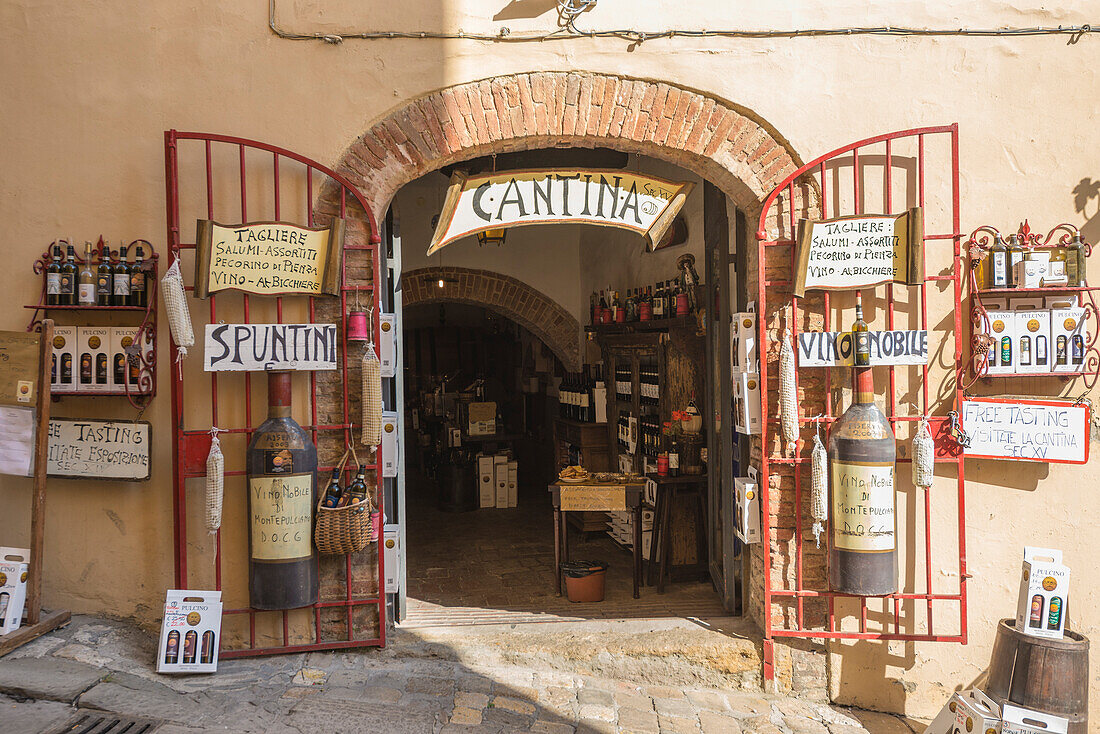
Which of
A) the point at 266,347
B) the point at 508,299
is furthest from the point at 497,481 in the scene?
the point at 266,347

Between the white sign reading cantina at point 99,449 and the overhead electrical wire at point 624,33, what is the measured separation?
2053 mm

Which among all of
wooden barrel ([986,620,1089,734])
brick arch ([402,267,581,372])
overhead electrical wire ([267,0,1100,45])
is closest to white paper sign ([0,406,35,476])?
overhead electrical wire ([267,0,1100,45])

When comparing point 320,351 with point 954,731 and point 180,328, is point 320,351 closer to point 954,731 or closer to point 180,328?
point 180,328

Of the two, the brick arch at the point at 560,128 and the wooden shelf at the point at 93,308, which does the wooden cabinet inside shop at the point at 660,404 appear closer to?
the brick arch at the point at 560,128

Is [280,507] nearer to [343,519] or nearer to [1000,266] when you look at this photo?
[343,519]

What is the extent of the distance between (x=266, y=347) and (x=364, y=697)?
1.66m

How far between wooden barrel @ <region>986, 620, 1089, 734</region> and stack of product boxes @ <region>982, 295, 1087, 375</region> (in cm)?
128

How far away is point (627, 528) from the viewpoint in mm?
6297

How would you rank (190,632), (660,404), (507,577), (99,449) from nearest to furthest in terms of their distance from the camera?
(190,632) < (99,449) < (507,577) < (660,404)

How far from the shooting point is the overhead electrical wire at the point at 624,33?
3.79 meters

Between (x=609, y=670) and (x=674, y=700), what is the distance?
1.17 ft

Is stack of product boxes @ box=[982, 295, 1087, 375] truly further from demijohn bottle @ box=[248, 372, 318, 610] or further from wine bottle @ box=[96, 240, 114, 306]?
wine bottle @ box=[96, 240, 114, 306]

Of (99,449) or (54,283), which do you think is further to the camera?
(99,449)

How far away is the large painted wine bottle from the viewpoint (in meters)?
3.66
